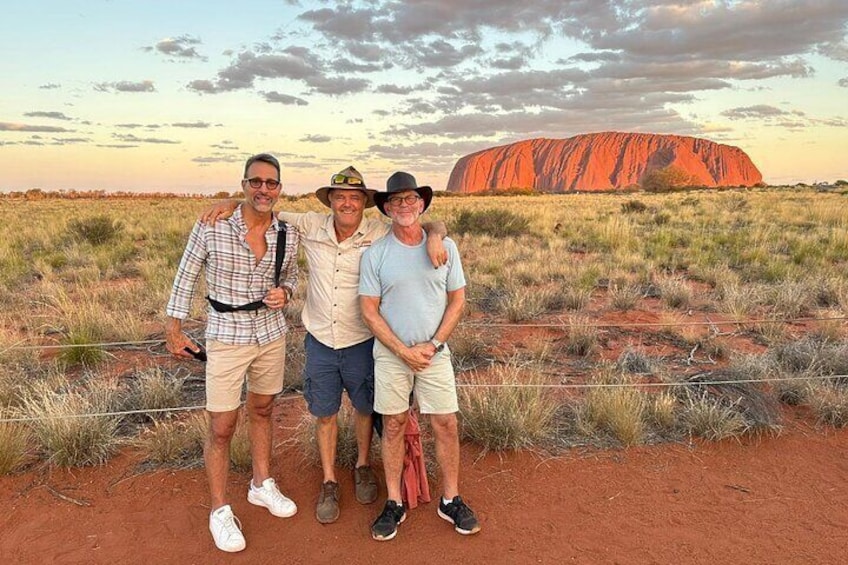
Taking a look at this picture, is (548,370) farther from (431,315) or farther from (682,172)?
(682,172)

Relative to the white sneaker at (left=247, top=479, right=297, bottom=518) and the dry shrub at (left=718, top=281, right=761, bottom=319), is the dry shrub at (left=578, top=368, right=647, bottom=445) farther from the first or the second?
the dry shrub at (left=718, top=281, right=761, bottom=319)

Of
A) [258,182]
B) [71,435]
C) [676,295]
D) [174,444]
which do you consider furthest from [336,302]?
[676,295]

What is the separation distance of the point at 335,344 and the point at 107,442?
2.12m

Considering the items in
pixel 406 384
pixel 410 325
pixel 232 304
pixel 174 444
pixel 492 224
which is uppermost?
pixel 232 304

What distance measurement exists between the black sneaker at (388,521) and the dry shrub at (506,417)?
1.03m

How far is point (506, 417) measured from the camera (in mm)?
4402

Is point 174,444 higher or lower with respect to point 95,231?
lower

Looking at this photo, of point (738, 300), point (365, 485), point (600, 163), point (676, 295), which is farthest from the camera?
point (600, 163)

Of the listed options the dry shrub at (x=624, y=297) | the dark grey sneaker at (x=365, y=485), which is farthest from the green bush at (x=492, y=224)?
the dark grey sneaker at (x=365, y=485)

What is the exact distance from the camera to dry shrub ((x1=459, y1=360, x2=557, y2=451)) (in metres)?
4.36

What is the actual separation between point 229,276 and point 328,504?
1532 millimetres

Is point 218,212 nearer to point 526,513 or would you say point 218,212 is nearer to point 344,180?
point 344,180

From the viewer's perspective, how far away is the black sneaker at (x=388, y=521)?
3.38 metres

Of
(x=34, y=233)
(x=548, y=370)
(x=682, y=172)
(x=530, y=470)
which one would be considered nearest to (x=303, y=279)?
(x=548, y=370)
